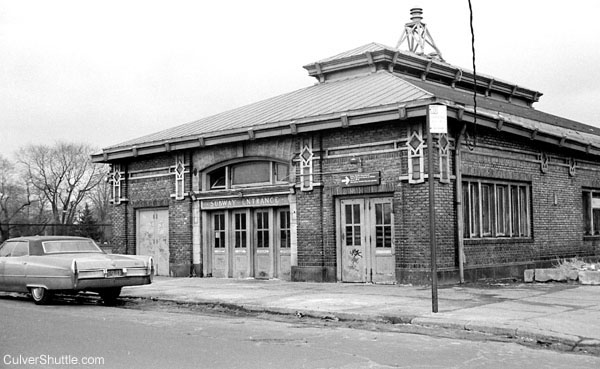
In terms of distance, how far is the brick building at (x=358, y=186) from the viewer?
16.0m

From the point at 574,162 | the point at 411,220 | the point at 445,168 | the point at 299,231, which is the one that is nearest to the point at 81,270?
the point at 299,231

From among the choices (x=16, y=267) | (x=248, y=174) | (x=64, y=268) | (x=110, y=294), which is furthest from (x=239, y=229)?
(x=64, y=268)

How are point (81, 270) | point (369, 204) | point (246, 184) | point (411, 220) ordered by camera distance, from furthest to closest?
1. point (246, 184)
2. point (369, 204)
3. point (411, 220)
4. point (81, 270)

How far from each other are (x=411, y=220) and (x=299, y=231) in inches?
130

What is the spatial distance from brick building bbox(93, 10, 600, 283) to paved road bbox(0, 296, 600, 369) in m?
5.83

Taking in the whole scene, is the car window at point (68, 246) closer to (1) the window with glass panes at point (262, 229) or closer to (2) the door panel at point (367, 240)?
(1) the window with glass panes at point (262, 229)

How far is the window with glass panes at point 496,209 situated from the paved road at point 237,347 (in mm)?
7627

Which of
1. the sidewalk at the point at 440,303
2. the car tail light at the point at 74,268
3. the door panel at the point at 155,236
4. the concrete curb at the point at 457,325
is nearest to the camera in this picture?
the concrete curb at the point at 457,325

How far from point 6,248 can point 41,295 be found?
1942mm

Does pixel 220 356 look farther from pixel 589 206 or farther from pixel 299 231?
pixel 589 206

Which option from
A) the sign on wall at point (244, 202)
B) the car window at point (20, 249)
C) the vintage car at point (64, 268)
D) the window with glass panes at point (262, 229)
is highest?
the sign on wall at point (244, 202)

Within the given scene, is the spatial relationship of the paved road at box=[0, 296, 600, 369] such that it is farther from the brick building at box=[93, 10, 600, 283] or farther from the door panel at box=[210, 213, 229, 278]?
the door panel at box=[210, 213, 229, 278]

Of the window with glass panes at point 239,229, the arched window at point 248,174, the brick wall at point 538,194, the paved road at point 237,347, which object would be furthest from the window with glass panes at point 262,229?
the paved road at point 237,347

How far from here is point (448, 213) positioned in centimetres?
1602
